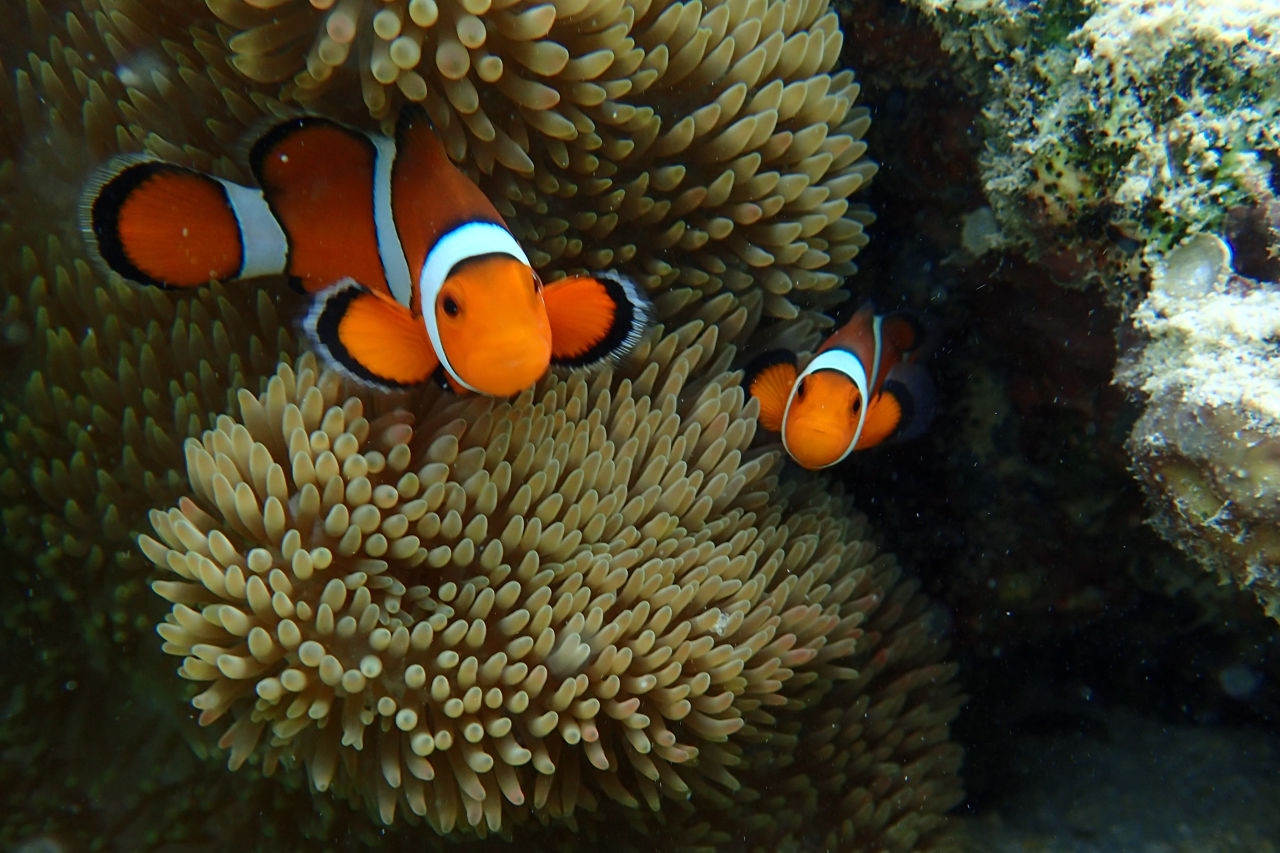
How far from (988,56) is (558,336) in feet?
3.43

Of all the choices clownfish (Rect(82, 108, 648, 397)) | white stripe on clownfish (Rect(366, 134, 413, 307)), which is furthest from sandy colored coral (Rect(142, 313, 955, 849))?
white stripe on clownfish (Rect(366, 134, 413, 307))

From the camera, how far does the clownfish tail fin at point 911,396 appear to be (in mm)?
2102

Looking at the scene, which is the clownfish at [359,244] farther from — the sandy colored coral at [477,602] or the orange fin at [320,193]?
the sandy colored coral at [477,602]

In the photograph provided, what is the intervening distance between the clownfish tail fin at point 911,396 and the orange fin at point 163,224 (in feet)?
4.61

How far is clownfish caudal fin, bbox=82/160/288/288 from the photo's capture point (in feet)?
4.57

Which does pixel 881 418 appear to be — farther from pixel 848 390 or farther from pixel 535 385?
pixel 535 385

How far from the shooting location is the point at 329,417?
4.36ft

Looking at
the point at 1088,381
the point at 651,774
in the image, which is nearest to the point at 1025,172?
the point at 1088,381

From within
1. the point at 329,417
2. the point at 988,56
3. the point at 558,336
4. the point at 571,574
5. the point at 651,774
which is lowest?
the point at 651,774

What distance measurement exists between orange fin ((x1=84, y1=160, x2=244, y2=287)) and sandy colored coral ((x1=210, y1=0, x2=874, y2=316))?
210 mm

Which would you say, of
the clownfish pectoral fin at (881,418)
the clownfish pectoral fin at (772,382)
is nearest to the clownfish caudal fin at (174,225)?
the clownfish pectoral fin at (772,382)

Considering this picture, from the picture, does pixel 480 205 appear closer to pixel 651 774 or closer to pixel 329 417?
pixel 329 417

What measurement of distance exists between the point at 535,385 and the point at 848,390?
71 cm

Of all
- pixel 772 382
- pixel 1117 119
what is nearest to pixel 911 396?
pixel 772 382
